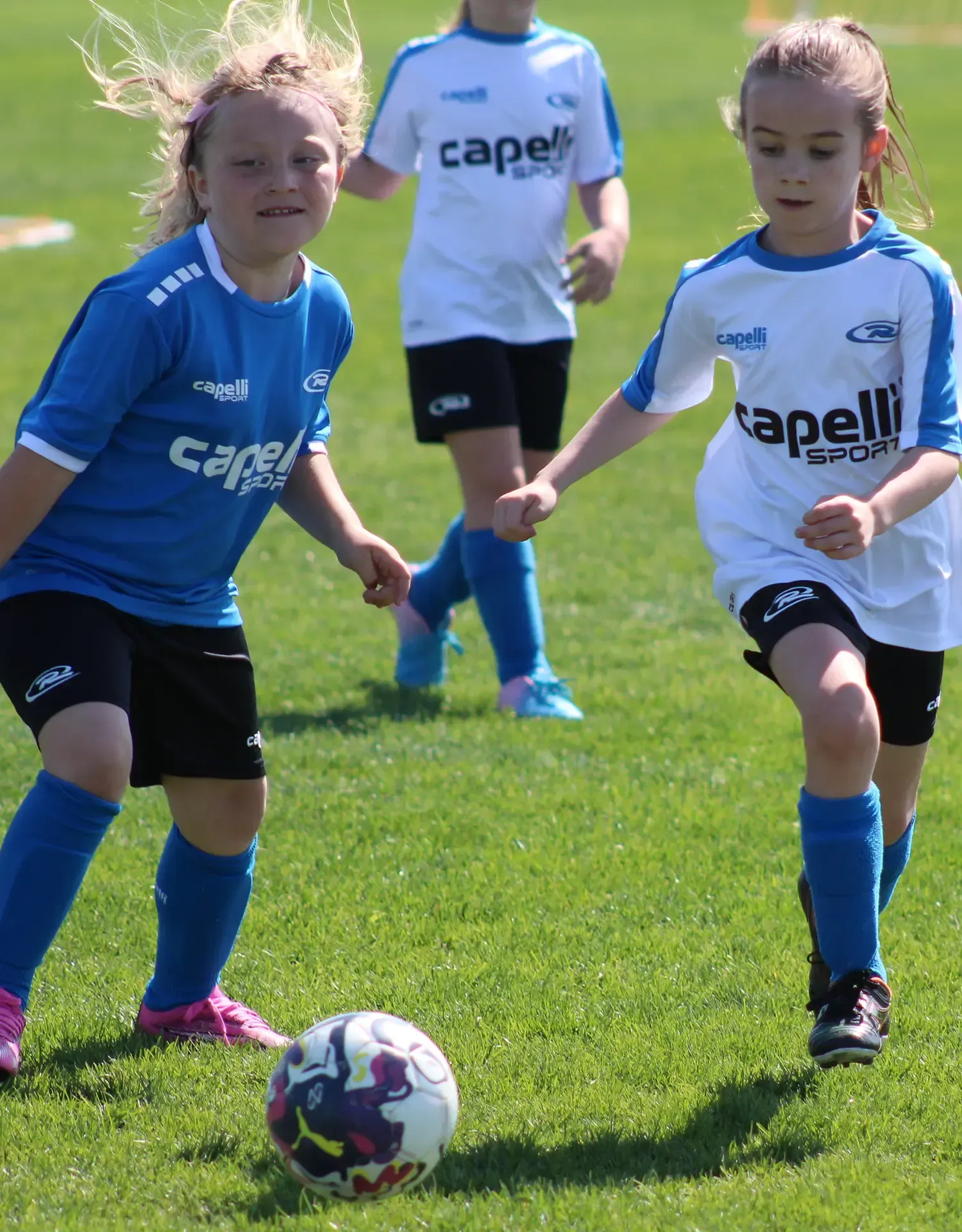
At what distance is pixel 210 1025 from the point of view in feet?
12.0

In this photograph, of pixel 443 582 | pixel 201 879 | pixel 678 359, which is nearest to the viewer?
pixel 201 879

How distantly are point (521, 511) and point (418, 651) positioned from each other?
9.66 feet

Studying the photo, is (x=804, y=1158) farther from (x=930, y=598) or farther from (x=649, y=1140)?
(x=930, y=598)

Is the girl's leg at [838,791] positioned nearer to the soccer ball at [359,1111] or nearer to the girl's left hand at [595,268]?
the soccer ball at [359,1111]

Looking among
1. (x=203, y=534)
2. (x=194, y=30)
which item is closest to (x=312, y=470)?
(x=203, y=534)

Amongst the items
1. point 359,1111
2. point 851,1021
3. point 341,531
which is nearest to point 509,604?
point 341,531

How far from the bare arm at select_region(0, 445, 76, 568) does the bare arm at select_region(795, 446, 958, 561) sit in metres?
1.39

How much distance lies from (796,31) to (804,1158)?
2182 millimetres

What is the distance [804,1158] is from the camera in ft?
10.2

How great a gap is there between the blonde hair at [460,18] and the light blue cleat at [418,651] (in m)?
2.06

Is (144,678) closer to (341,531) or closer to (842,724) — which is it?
(341,531)

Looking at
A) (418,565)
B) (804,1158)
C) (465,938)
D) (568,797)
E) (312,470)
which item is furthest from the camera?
(418,565)

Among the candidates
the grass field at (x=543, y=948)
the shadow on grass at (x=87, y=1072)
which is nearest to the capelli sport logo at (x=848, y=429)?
the grass field at (x=543, y=948)

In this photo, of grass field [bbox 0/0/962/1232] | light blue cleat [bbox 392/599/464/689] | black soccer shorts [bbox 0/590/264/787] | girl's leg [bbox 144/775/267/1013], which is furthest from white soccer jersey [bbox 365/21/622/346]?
girl's leg [bbox 144/775/267/1013]
